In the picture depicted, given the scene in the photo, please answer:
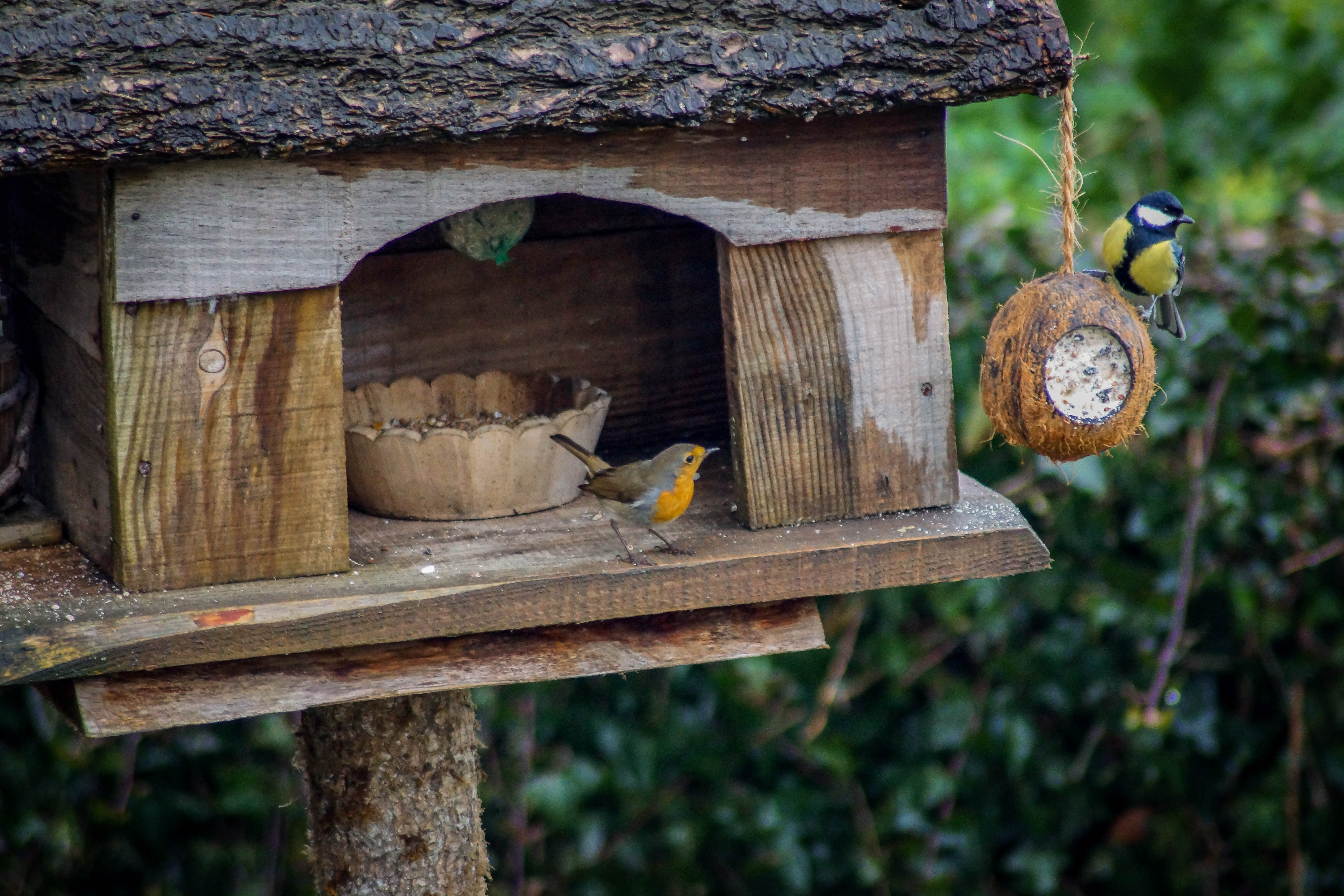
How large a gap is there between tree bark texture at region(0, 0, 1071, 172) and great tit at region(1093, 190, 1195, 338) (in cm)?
47

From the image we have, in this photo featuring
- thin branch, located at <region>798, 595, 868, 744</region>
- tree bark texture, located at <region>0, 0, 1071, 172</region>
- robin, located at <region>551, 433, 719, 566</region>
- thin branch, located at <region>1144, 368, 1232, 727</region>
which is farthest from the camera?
thin branch, located at <region>798, 595, 868, 744</region>

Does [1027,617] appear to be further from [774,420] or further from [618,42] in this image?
[618,42]

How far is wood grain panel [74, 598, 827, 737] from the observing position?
1.81 m

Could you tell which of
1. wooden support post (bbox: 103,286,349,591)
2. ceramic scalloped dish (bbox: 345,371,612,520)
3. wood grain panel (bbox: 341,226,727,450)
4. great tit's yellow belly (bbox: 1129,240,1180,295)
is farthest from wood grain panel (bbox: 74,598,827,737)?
great tit's yellow belly (bbox: 1129,240,1180,295)

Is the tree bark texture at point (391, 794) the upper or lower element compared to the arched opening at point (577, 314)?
lower

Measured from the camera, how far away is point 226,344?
1.82 metres

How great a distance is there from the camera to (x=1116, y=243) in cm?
237

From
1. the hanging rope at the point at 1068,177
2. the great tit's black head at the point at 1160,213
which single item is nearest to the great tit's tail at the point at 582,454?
the hanging rope at the point at 1068,177

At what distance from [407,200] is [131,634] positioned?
2.11 feet

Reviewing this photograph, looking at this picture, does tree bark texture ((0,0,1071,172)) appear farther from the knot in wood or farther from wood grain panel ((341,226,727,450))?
wood grain panel ((341,226,727,450))

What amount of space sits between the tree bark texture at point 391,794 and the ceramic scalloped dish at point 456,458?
319 mm

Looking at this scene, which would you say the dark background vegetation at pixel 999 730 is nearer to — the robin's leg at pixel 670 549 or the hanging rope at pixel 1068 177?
the hanging rope at pixel 1068 177

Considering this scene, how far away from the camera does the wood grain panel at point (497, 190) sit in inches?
68.9

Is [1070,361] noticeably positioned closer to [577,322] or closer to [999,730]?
[577,322]
